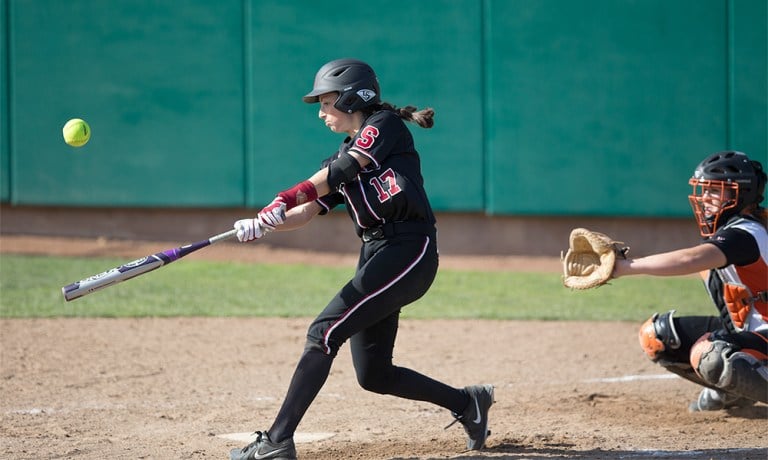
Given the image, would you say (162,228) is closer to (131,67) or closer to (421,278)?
(131,67)

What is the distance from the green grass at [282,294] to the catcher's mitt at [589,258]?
4.38 metres

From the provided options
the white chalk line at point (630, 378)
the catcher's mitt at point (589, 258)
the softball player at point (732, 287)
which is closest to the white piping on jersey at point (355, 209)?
the catcher's mitt at point (589, 258)

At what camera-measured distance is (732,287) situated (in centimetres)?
505


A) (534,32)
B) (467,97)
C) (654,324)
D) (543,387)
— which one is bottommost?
(543,387)

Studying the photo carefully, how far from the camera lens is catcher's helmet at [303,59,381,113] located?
4.44 meters

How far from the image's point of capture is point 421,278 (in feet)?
14.4

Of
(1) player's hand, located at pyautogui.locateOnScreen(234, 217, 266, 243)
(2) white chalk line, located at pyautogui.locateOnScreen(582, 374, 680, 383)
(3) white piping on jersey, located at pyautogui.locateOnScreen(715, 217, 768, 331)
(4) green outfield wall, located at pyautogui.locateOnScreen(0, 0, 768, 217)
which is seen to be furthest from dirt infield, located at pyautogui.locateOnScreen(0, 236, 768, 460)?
(4) green outfield wall, located at pyautogui.locateOnScreen(0, 0, 768, 217)

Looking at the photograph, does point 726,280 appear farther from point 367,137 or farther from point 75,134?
point 75,134

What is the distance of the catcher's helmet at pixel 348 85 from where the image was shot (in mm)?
4441

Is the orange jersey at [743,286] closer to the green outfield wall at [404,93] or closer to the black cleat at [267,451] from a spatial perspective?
the black cleat at [267,451]

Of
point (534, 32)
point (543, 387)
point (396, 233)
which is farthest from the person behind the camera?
point (534, 32)

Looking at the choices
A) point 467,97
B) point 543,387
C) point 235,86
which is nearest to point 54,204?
point 235,86

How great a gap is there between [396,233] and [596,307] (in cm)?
544

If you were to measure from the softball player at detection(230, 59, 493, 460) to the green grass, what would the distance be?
4.29m
